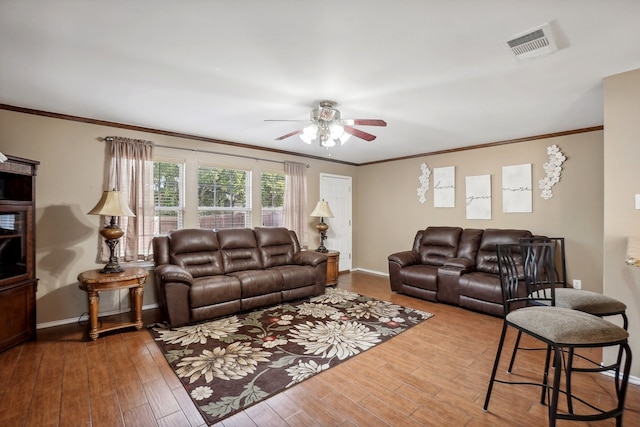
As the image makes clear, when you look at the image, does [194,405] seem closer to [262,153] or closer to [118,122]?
[118,122]

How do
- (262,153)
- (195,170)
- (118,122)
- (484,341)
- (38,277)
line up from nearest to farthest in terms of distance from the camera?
(484,341) → (38,277) → (118,122) → (195,170) → (262,153)

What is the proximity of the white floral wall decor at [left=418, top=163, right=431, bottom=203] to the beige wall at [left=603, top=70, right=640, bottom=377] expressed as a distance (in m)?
3.10

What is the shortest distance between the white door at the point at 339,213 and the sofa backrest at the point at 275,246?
54.1 inches

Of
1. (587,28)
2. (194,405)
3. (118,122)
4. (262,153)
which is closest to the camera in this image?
(587,28)

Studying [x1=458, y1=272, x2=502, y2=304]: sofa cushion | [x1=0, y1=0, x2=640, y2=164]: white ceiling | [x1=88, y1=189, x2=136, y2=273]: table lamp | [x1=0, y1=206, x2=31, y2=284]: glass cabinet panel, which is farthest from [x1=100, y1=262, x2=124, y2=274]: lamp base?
[x1=458, y1=272, x2=502, y2=304]: sofa cushion

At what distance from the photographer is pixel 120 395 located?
2076mm

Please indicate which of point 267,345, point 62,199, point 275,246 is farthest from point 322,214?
point 62,199

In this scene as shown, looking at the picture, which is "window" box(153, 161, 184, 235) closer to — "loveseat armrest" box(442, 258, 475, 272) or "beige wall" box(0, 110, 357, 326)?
"beige wall" box(0, 110, 357, 326)

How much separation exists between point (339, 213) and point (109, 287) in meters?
4.26

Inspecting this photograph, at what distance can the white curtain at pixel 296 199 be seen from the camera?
5301 millimetres

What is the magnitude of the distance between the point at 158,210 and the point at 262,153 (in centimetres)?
188

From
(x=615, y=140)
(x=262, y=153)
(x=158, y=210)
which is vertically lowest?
(x=158, y=210)

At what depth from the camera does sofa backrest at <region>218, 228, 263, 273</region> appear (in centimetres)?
418

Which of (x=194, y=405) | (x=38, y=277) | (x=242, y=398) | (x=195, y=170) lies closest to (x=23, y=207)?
(x=38, y=277)
